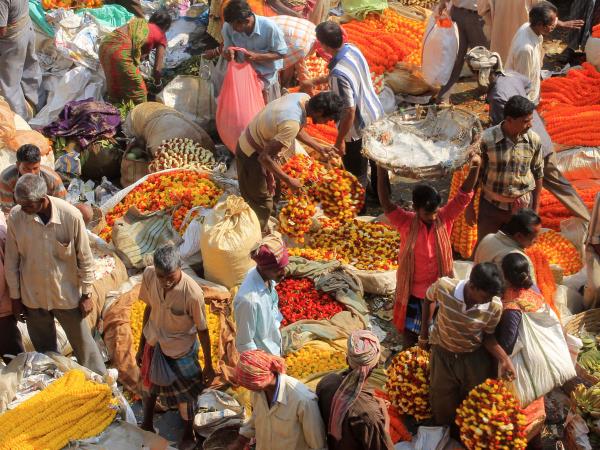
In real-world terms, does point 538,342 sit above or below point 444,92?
above

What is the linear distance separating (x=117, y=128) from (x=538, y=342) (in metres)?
4.79

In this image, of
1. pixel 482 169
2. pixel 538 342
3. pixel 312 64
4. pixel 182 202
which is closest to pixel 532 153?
pixel 482 169

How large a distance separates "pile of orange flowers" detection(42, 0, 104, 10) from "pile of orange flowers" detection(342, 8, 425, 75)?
278 cm

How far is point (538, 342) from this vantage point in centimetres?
429

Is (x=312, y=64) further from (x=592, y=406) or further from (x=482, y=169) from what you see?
(x=592, y=406)

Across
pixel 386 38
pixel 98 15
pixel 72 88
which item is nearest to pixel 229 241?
pixel 72 88

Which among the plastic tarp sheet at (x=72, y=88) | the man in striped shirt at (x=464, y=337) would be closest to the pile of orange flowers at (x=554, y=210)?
the man in striped shirt at (x=464, y=337)

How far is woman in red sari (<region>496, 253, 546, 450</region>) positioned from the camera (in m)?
4.06

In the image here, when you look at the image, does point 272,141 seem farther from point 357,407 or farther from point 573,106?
point 573,106

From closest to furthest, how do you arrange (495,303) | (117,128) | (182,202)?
(495,303), (182,202), (117,128)

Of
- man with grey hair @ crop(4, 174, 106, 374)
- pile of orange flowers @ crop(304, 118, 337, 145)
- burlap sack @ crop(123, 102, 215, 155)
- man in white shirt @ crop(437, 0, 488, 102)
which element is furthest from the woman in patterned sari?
man with grey hair @ crop(4, 174, 106, 374)

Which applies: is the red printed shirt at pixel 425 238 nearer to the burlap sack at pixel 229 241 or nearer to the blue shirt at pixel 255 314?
the blue shirt at pixel 255 314

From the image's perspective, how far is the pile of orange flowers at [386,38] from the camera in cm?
853

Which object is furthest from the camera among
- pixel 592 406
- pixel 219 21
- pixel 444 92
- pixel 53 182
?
pixel 219 21
